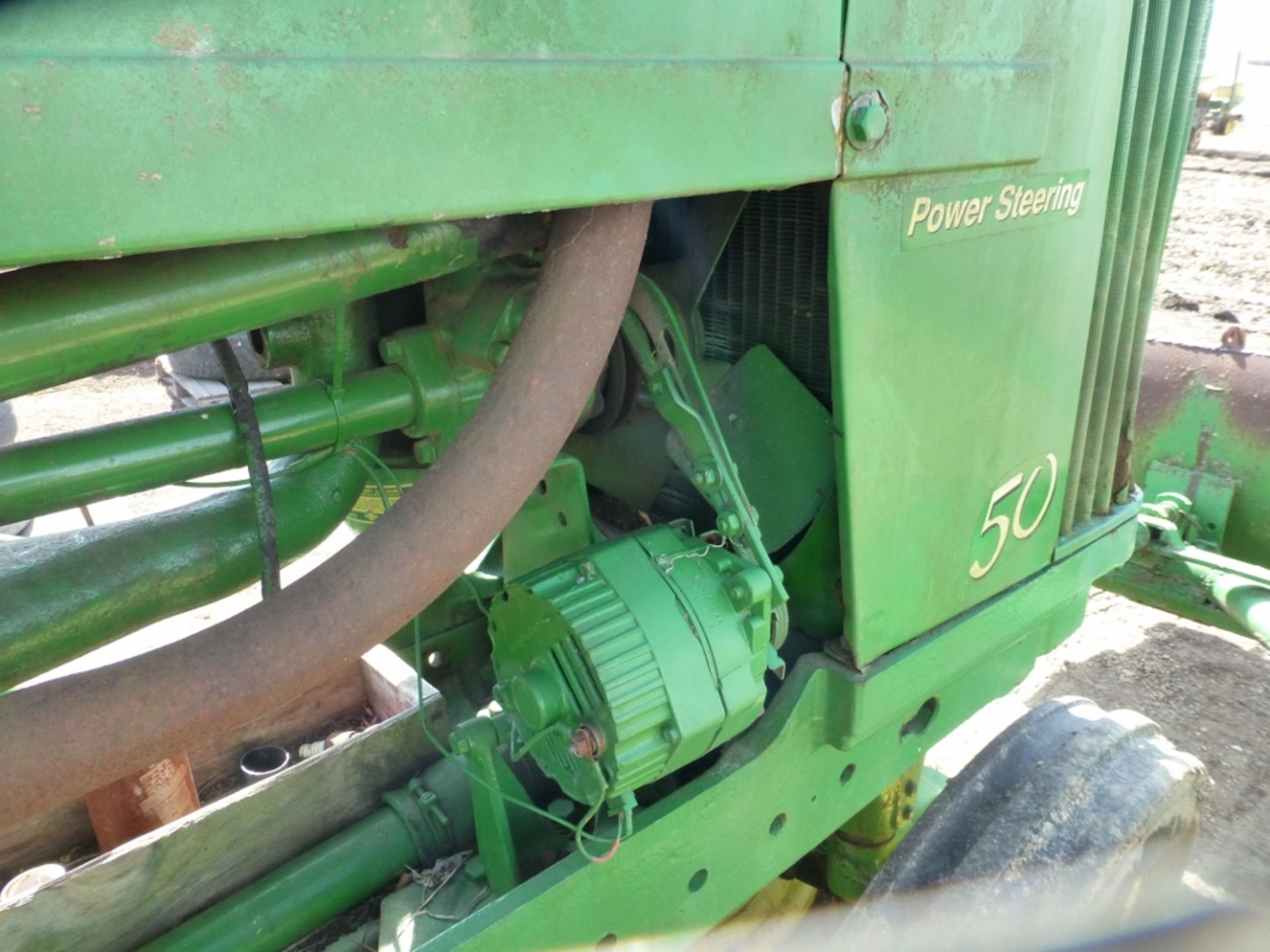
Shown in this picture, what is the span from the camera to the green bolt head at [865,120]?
1063 millimetres

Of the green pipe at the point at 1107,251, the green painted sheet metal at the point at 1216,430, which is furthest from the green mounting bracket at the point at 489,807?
the green painted sheet metal at the point at 1216,430

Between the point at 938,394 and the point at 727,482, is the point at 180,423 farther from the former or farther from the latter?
the point at 938,394

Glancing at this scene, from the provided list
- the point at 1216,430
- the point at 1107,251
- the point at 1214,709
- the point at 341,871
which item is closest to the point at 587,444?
the point at 341,871

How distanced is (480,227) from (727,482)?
431 millimetres

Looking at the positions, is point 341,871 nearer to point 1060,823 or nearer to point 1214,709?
point 1060,823

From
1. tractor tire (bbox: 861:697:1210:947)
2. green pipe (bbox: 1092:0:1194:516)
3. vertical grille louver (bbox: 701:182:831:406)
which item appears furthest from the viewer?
green pipe (bbox: 1092:0:1194:516)

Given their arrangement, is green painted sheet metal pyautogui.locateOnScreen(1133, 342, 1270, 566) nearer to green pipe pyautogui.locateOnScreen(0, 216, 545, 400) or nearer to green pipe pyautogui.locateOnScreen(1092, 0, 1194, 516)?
green pipe pyautogui.locateOnScreen(1092, 0, 1194, 516)

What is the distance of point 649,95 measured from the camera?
34.2 inches

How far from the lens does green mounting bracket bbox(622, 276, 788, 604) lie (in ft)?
4.04

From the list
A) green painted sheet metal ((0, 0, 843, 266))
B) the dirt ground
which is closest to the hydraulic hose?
green painted sheet metal ((0, 0, 843, 266))

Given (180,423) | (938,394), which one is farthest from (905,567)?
(180,423)

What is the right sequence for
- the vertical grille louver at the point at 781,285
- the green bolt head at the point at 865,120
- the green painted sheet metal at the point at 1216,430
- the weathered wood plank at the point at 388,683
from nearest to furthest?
1. the green bolt head at the point at 865,120
2. the vertical grille louver at the point at 781,285
3. the weathered wood plank at the point at 388,683
4. the green painted sheet metal at the point at 1216,430

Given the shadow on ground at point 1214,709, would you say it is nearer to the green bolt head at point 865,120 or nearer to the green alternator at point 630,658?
the green alternator at point 630,658

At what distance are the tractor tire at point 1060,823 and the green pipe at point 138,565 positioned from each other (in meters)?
0.95
